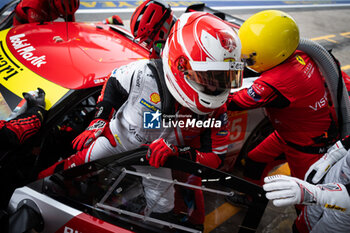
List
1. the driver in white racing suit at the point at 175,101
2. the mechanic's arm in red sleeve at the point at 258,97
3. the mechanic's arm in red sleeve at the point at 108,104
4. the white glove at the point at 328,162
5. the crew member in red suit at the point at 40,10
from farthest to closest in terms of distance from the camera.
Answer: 1. the crew member in red suit at the point at 40,10
2. the mechanic's arm in red sleeve at the point at 258,97
3. the white glove at the point at 328,162
4. the mechanic's arm in red sleeve at the point at 108,104
5. the driver in white racing suit at the point at 175,101

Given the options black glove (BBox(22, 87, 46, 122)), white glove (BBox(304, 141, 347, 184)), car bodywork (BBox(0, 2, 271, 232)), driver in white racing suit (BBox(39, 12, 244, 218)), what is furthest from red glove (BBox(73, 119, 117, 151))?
white glove (BBox(304, 141, 347, 184))

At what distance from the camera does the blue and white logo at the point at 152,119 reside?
2.11m

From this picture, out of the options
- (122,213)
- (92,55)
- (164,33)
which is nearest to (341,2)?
(164,33)

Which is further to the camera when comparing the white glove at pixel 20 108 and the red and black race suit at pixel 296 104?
the red and black race suit at pixel 296 104

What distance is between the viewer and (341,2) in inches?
566

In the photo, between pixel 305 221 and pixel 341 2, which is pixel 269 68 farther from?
pixel 341 2

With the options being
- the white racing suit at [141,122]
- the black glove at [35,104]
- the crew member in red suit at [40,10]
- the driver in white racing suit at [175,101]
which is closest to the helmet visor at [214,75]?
the driver in white racing suit at [175,101]

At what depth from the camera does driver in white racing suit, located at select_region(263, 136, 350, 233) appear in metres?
1.72

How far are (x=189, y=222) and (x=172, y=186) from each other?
0.21m

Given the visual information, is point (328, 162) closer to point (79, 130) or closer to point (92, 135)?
point (92, 135)

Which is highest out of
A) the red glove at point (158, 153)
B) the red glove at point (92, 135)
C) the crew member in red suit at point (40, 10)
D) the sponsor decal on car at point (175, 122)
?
the crew member in red suit at point (40, 10)

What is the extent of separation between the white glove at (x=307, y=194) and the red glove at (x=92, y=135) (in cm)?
105

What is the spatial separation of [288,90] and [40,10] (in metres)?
2.60

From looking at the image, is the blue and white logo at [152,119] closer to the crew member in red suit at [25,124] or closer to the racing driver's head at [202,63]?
the racing driver's head at [202,63]
